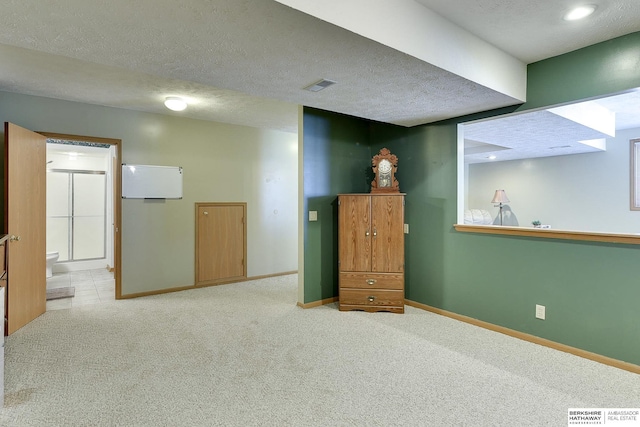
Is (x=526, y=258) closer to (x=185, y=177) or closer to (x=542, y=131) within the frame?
(x=542, y=131)

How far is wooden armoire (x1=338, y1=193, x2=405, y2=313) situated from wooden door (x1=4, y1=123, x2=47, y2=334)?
10.4ft

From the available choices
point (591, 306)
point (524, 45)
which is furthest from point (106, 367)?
point (524, 45)

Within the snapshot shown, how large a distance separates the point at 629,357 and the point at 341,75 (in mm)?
2899

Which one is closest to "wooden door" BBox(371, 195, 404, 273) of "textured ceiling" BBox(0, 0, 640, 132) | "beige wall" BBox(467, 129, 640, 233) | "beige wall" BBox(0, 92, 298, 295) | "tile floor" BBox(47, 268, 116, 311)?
"textured ceiling" BBox(0, 0, 640, 132)

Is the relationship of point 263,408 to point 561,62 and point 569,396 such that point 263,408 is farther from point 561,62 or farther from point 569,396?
point 561,62

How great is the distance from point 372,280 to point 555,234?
5.71 ft

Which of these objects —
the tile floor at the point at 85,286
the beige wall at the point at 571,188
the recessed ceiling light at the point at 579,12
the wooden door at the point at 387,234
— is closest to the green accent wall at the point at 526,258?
the wooden door at the point at 387,234

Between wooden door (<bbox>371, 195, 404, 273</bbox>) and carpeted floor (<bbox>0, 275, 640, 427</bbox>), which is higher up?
wooden door (<bbox>371, 195, 404, 273</bbox>)

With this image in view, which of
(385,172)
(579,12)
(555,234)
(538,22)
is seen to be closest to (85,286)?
(385,172)

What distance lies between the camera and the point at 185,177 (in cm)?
466

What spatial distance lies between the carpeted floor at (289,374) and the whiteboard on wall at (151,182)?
1542mm

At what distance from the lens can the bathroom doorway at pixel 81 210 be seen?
6027 mm

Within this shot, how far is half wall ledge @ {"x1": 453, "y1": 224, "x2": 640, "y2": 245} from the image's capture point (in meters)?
2.44

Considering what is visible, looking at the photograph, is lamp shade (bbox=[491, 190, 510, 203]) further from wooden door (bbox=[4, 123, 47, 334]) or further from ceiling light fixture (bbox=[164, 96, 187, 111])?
wooden door (bbox=[4, 123, 47, 334])
